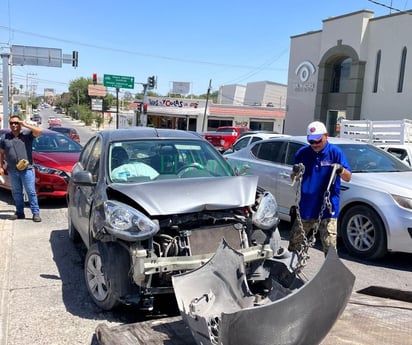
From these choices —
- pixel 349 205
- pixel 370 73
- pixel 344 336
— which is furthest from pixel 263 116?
pixel 344 336

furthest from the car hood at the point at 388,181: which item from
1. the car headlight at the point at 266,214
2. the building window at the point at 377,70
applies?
the building window at the point at 377,70

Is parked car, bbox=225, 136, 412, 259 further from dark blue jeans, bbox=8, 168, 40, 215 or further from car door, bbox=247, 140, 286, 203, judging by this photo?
dark blue jeans, bbox=8, 168, 40, 215

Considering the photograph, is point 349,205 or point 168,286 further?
point 349,205

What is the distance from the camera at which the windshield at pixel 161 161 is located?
4.68m

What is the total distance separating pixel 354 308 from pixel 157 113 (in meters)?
48.8

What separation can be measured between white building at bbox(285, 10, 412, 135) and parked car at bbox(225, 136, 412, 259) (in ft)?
57.6

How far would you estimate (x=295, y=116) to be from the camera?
30562 millimetres

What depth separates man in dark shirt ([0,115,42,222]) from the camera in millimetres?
7383

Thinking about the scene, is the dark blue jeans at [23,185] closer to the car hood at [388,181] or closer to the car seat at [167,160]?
the car seat at [167,160]

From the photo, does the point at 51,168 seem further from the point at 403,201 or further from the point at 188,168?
the point at 403,201

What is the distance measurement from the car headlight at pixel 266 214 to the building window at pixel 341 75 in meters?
24.6

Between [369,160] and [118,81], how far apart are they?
36.1 m

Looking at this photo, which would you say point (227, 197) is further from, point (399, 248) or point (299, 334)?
point (399, 248)

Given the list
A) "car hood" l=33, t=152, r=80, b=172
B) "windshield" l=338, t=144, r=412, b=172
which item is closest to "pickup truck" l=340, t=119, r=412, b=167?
"windshield" l=338, t=144, r=412, b=172
